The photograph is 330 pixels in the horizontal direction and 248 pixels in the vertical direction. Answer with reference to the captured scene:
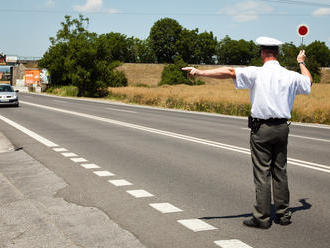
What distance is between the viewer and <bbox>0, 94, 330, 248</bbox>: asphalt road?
16.0ft

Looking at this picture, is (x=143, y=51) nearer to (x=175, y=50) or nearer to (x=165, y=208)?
(x=175, y=50)

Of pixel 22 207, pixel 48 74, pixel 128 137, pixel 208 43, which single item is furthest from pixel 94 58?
pixel 208 43

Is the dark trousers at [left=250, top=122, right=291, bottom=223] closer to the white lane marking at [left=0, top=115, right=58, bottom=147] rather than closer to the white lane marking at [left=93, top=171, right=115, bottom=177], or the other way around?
the white lane marking at [left=93, top=171, right=115, bottom=177]

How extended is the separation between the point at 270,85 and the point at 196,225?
5.43 ft

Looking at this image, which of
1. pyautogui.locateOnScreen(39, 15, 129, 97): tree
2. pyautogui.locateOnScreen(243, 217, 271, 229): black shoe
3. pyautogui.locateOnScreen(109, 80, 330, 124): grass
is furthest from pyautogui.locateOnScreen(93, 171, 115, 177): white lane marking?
pyautogui.locateOnScreen(39, 15, 129, 97): tree

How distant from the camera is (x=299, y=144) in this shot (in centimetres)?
1284

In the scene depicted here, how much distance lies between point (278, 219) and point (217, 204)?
3.21 feet

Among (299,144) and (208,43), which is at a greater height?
(208,43)

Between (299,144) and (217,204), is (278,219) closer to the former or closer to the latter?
(217,204)

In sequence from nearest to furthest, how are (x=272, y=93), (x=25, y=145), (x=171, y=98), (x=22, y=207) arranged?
(x=272, y=93)
(x=22, y=207)
(x=25, y=145)
(x=171, y=98)

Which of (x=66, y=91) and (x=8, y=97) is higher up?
(x=8, y=97)

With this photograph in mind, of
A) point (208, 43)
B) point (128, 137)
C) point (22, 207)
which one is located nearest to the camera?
point (22, 207)

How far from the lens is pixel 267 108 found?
4992 mm

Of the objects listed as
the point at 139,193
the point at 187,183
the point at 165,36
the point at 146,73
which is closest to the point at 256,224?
the point at 139,193
